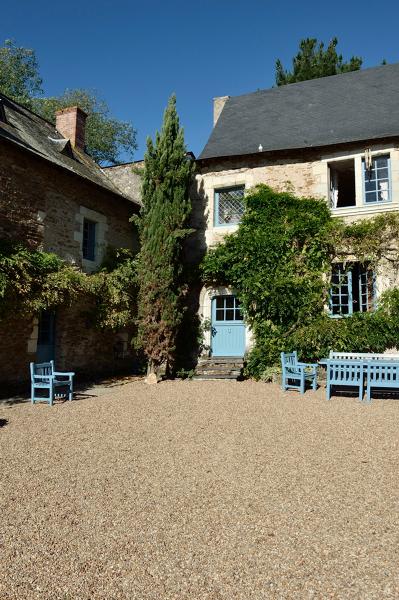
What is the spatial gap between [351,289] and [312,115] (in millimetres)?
5472

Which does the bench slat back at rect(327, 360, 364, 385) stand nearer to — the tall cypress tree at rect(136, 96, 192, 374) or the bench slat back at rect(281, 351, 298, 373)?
the bench slat back at rect(281, 351, 298, 373)

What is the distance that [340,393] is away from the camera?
8.43 metres

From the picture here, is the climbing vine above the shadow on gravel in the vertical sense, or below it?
above

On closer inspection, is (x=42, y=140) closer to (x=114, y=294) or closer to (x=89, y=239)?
(x=89, y=239)

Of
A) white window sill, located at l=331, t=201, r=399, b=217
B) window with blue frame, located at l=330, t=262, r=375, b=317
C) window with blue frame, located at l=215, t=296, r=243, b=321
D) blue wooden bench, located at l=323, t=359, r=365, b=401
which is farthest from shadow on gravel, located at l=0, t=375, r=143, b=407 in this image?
white window sill, located at l=331, t=201, r=399, b=217

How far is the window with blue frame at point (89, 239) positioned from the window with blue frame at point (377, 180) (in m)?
7.12

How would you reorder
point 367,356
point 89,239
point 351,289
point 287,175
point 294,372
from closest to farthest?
point 367,356
point 294,372
point 351,289
point 287,175
point 89,239

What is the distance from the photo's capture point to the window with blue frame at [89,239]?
11.5 meters

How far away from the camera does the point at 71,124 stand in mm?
14086

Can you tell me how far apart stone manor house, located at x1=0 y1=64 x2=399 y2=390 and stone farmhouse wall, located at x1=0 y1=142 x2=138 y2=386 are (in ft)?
0.09

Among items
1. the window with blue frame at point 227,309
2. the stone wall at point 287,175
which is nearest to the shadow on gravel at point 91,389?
the window with blue frame at point 227,309

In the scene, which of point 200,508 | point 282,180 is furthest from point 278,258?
point 200,508

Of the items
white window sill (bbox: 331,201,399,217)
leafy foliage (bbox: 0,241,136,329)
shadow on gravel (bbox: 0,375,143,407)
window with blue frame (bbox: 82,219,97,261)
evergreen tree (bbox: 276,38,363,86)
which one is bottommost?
shadow on gravel (bbox: 0,375,143,407)

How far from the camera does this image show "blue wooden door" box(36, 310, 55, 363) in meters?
9.76
